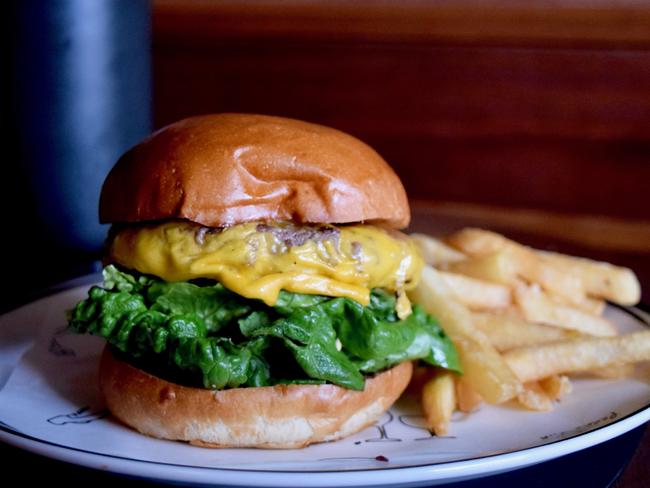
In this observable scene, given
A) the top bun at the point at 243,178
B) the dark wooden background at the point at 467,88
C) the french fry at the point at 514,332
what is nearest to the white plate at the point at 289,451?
the french fry at the point at 514,332

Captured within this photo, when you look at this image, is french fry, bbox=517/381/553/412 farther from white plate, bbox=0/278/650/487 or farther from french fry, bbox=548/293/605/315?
french fry, bbox=548/293/605/315

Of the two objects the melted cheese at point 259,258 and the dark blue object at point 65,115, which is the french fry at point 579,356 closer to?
the melted cheese at point 259,258

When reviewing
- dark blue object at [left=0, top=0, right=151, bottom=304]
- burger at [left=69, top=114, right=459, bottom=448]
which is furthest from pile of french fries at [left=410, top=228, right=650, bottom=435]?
dark blue object at [left=0, top=0, right=151, bottom=304]

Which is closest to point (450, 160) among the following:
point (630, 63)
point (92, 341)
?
point (630, 63)

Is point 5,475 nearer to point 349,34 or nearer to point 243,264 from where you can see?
point 243,264

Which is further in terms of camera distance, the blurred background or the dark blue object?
the blurred background

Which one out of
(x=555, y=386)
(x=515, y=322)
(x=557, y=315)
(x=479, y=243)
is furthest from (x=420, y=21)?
(x=555, y=386)
